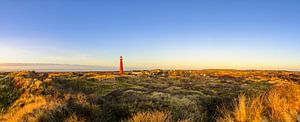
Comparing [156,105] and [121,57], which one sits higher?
[121,57]

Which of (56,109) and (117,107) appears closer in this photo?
(56,109)

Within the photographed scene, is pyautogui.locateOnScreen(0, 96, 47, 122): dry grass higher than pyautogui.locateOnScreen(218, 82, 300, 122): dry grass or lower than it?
lower

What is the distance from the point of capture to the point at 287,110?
635cm

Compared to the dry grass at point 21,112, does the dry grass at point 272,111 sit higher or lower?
higher

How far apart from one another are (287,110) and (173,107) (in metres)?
4.49

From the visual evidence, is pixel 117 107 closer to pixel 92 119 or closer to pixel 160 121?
pixel 92 119

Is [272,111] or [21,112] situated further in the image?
[21,112]

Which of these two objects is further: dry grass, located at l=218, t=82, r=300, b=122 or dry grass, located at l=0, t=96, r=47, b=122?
dry grass, located at l=0, t=96, r=47, b=122

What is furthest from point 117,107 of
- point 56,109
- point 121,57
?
point 121,57

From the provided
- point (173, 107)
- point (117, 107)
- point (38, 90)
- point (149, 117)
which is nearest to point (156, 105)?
point (173, 107)

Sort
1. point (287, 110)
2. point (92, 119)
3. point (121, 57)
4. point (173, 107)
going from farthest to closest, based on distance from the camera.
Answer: point (121, 57) → point (173, 107) → point (92, 119) → point (287, 110)

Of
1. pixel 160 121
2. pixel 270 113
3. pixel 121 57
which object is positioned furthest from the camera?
pixel 121 57

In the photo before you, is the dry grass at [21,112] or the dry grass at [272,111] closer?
the dry grass at [272,111]

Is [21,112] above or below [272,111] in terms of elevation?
below
